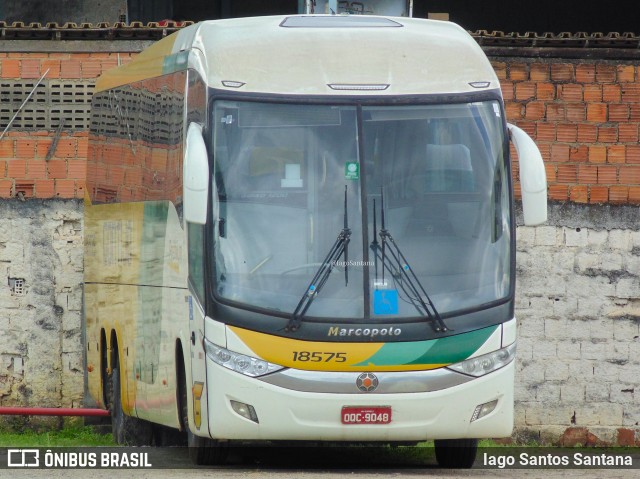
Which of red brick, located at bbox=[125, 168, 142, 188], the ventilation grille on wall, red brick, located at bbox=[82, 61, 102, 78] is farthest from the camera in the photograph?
red brick, located at bbox=[82, 61, 102, 78]

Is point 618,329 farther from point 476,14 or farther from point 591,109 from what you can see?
point 476,14

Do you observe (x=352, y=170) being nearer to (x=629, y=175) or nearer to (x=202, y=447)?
(x=202, y=447)

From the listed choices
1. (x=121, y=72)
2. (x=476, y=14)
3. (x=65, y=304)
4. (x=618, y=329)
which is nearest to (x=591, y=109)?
(x=618, y=329)

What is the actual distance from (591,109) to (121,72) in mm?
4614

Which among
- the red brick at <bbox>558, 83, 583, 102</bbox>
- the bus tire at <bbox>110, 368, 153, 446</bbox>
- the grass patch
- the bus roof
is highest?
the bus roof

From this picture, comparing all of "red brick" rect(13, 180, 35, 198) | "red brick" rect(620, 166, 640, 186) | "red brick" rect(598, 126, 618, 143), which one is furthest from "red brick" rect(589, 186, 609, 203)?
"red brick" rect(13, 180, 35, 198)

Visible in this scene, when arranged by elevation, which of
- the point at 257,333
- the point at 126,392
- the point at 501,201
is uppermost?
the point at 501,201

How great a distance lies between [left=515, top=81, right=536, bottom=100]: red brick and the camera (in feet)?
48.7

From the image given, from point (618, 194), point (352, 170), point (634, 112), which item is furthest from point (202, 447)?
point (634, 112)

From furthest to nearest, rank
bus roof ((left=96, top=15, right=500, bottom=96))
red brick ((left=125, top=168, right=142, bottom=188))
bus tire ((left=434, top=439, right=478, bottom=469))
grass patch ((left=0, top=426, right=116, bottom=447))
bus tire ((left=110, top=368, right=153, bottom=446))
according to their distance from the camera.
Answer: grass patch ((left=0, top=426, right=116, bottom=447)), bus tire ((left=110, top=368, right=153, bottom=446)), red brick ((left=125, top=168, right=142, bottom=188)), bus tire ((left=434, top=439, right=478, bottom=469)), bus roof ((left=96, top=15, right=500, bottom=96))

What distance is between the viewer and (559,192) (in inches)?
586

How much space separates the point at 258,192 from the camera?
10.2m

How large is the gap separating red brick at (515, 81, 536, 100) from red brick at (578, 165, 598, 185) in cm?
85

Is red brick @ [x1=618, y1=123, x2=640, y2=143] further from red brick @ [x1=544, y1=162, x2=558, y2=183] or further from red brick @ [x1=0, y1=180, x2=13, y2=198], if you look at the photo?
red brick @ [x1=0, y1=180, x2=13, y2=198]
